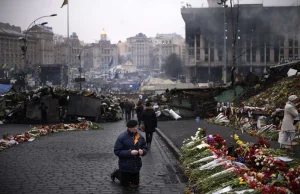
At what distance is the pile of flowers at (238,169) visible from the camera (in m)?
6.95

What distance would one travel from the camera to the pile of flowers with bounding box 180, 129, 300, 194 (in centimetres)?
695

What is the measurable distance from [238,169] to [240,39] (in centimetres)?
8758

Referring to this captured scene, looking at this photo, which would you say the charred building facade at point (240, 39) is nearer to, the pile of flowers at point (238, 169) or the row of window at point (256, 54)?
the row of window at point (256, 54)

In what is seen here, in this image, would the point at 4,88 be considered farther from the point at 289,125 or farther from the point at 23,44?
the point at 23,44

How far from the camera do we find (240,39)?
303 feet

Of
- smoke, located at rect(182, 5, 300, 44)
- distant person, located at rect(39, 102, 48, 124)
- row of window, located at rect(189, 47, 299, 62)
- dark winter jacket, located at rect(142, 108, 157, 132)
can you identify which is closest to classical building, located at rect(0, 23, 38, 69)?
smoke, located at rect(182, 5, 300, 44)

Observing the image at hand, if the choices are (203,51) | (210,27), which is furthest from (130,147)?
(203,51)

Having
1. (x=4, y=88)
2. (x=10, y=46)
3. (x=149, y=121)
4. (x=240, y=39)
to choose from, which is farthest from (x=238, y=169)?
(x=240, y=39)

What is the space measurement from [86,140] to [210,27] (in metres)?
83.8

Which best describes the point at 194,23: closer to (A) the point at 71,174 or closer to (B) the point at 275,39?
(B) the point at 275,39

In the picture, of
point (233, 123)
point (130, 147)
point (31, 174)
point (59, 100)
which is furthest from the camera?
point (59, 100)

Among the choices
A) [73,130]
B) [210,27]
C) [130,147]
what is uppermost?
[210,27]

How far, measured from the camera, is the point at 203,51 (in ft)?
348

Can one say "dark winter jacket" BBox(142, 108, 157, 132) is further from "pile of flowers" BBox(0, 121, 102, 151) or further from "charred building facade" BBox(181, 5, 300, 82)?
"charred building facade" BBox(181, 5, 300, 82)
